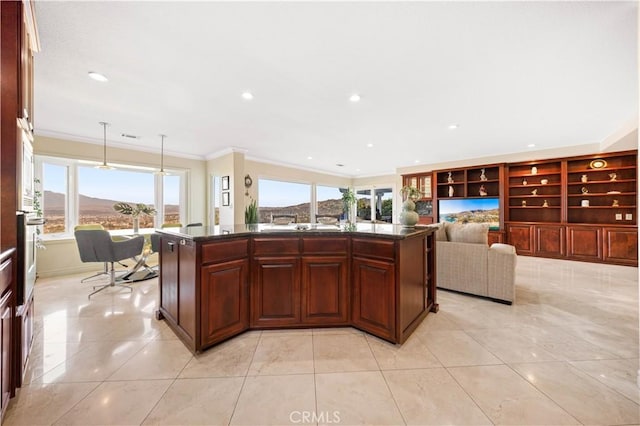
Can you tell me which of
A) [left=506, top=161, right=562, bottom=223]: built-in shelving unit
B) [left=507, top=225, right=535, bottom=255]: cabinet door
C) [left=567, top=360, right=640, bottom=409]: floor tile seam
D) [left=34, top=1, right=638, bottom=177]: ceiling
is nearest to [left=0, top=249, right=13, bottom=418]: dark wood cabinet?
[left=34, top=1, right=638, bottom=177]: ceiling

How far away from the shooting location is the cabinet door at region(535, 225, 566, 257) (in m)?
5.43

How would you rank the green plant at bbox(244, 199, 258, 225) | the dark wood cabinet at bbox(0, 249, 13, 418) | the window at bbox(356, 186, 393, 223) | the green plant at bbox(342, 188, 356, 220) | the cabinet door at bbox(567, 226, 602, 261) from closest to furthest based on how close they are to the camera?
the dark wood cabinet at bbox(0, 249, 13, 418) → the cabinet door at bbox(567, 226, 602, 261) → the green plant at bbox(244, 199, 258, 225) → the window at bbox(356, 186, 393, 223) → the green plant at bbox(342, 188, 356, 220)

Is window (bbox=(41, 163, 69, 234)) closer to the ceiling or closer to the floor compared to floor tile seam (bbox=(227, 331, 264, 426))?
closer to the ceiling

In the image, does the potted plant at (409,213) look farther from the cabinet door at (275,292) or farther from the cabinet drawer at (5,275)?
Result: the cabinet drawer at (5,275)

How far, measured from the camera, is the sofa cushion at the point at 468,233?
10.5ft

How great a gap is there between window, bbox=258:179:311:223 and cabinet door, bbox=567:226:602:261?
599 cm

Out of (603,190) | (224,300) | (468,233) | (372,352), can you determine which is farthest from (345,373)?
(603,190)

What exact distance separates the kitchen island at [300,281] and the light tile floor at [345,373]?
14cm

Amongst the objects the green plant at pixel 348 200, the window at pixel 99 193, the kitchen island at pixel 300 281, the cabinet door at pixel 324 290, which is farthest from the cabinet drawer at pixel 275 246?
the green plant at pixel 348 200

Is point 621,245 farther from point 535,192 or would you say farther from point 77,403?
point 77,403

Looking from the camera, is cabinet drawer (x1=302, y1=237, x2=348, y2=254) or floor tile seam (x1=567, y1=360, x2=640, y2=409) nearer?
floor tile seam (x1=567, y1=360, x2=640, y2=409)

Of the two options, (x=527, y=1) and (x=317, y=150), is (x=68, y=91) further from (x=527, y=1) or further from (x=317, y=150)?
(x=527, y=1)

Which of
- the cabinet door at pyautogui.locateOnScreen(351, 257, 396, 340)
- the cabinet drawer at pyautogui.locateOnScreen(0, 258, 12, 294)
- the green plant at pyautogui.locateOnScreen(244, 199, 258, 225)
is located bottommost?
the cabinet door at pyautogui.locateOnScreen(351, 257, 396, 340)

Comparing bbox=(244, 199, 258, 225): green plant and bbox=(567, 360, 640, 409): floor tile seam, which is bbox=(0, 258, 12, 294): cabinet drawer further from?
bbox=(244, 199, 258, 225): green plant
